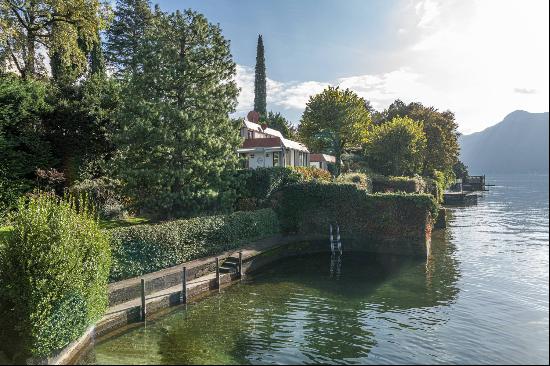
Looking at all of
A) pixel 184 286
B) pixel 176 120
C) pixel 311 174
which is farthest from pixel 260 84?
pixel 184 286

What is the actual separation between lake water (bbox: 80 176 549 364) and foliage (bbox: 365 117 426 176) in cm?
2649

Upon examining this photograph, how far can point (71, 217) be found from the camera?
14156 mm

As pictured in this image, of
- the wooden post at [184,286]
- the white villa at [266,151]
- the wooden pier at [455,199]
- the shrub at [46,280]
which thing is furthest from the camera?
the wooden pier at [455,199]

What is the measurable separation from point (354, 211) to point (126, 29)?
151ft

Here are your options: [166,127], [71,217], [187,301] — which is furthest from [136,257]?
[166,127]

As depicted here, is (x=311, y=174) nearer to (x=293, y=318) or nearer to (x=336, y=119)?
(x=336, y=119)

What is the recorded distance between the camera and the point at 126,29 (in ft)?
189

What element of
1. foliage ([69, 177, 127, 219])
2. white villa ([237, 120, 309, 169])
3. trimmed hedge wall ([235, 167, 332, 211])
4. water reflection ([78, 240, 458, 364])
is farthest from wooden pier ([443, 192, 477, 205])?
foliage ([69, 177, 127, 219])

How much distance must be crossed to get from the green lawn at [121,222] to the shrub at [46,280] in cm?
1204

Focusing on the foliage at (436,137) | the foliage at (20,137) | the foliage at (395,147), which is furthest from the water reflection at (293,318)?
the foliage at (436,137)

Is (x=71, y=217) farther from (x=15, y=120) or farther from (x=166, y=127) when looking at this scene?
(x=15, y=120)

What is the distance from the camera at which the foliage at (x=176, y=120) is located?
81.0 feet

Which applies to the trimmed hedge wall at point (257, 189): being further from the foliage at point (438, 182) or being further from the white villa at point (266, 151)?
the foliage at point (438, 182)

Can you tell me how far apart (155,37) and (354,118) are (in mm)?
34992
